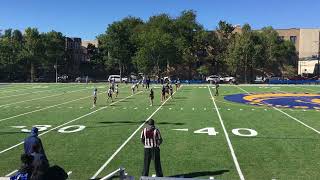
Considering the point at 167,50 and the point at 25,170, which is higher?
the point at 167,50

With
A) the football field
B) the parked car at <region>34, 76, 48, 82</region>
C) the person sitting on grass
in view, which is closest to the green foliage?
the parked car at <region>34, 76, 48, 82</region>

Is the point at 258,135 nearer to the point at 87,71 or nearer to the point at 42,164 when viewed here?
the point at 42,164

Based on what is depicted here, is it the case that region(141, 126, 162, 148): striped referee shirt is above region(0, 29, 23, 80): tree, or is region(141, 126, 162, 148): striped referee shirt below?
below

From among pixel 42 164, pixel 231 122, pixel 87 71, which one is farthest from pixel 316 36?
pixel 42 164

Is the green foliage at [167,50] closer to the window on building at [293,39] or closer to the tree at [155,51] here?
A: the tree at [155,51]

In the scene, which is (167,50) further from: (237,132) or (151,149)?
(151,149)

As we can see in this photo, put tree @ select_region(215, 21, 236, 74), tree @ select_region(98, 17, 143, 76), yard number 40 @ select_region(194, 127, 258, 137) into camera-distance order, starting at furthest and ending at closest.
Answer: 1. tree @ select_region(215, 21, 236, 74)
2. tree @ select_region(98, 17, 143, 76)
3. yard number 40 @ select_region(194, 127, 258, 137)

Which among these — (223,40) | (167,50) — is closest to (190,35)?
(223,40)

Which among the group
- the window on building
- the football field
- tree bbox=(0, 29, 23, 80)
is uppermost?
the window on building

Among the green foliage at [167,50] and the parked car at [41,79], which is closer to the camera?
the green foliage at [167,50]

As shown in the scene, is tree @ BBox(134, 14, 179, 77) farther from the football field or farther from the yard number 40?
the yard number 40

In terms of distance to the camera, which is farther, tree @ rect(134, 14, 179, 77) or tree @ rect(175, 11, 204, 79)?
tree @ rect(175, 11, 204, 79)

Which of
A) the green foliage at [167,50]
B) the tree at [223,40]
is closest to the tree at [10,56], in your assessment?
the green foliage at [167,50]

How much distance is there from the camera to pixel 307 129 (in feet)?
71.2
